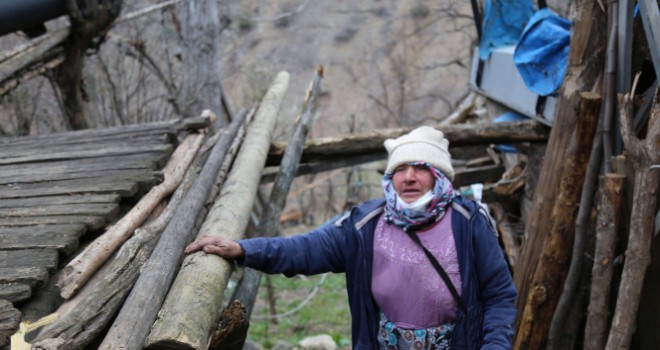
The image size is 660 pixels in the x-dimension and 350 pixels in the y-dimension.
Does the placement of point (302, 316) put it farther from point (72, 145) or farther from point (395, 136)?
point (72, 145)

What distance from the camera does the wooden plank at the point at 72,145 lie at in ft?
16.0

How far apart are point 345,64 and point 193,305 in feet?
100.0

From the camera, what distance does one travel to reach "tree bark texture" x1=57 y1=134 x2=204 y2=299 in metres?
2.64

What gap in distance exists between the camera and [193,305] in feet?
8.07

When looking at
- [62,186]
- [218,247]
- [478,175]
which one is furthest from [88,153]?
[478,175]

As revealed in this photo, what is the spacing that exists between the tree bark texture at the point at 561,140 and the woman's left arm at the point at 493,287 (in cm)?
209

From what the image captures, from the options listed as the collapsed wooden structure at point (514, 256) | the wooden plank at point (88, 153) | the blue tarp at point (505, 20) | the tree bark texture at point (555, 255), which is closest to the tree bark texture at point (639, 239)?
the collapsed wooden structure at point (514, 256)

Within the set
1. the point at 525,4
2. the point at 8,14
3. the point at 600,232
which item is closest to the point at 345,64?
the point at 525,4

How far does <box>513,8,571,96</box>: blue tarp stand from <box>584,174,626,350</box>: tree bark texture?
202cm

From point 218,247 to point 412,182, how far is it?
878 millimetres

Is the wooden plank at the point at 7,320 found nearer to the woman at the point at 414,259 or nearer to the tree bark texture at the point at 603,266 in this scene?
the woman at the point at 414,259

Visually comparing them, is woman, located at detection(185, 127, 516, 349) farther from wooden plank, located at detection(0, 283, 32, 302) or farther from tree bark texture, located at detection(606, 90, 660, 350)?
tree bark texture, located at detection(606, 90, 660, 350)

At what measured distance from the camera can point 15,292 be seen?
8.18ft

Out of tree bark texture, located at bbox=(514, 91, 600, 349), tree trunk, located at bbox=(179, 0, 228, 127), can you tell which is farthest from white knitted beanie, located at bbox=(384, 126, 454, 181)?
tree trunk, located at bbox=(179, 0, 228, 127)
